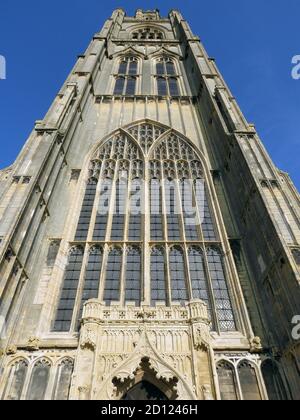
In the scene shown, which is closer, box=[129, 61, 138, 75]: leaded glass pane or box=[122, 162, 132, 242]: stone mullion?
box=[122, 162, 132, 242]: stone mullion

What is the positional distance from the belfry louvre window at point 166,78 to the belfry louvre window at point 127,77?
1856mm

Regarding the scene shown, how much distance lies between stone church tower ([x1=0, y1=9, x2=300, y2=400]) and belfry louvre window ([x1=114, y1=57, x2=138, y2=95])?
3860mm

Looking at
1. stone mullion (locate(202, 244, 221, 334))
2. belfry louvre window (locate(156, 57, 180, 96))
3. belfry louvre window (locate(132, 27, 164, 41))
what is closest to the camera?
stone mullion (locate(202, 244, 221, 334))

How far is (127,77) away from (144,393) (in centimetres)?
2313

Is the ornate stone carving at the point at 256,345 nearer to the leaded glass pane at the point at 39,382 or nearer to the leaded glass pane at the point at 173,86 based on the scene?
the leaded glass pane at the point at 39,382

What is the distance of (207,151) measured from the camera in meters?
19.1

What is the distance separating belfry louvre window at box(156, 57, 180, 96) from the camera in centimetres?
2520

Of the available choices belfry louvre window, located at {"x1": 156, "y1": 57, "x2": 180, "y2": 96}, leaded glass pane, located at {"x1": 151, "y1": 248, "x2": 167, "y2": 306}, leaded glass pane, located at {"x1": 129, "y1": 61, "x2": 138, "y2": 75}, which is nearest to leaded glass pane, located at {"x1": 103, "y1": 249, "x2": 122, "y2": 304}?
leaded glass pane, located at {"x1": 151, "y1": 248, "x2": 167, "y2": 306}

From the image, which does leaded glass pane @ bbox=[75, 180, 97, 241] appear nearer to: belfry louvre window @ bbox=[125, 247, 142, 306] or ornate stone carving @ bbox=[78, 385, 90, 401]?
belfry louvre window @ bbox=[125, 247, 142, 306]

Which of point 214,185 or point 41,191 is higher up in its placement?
point 214,185

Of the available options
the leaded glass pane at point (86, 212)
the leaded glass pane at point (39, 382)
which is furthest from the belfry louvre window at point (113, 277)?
the leaded glass pane at point (39, 382)
